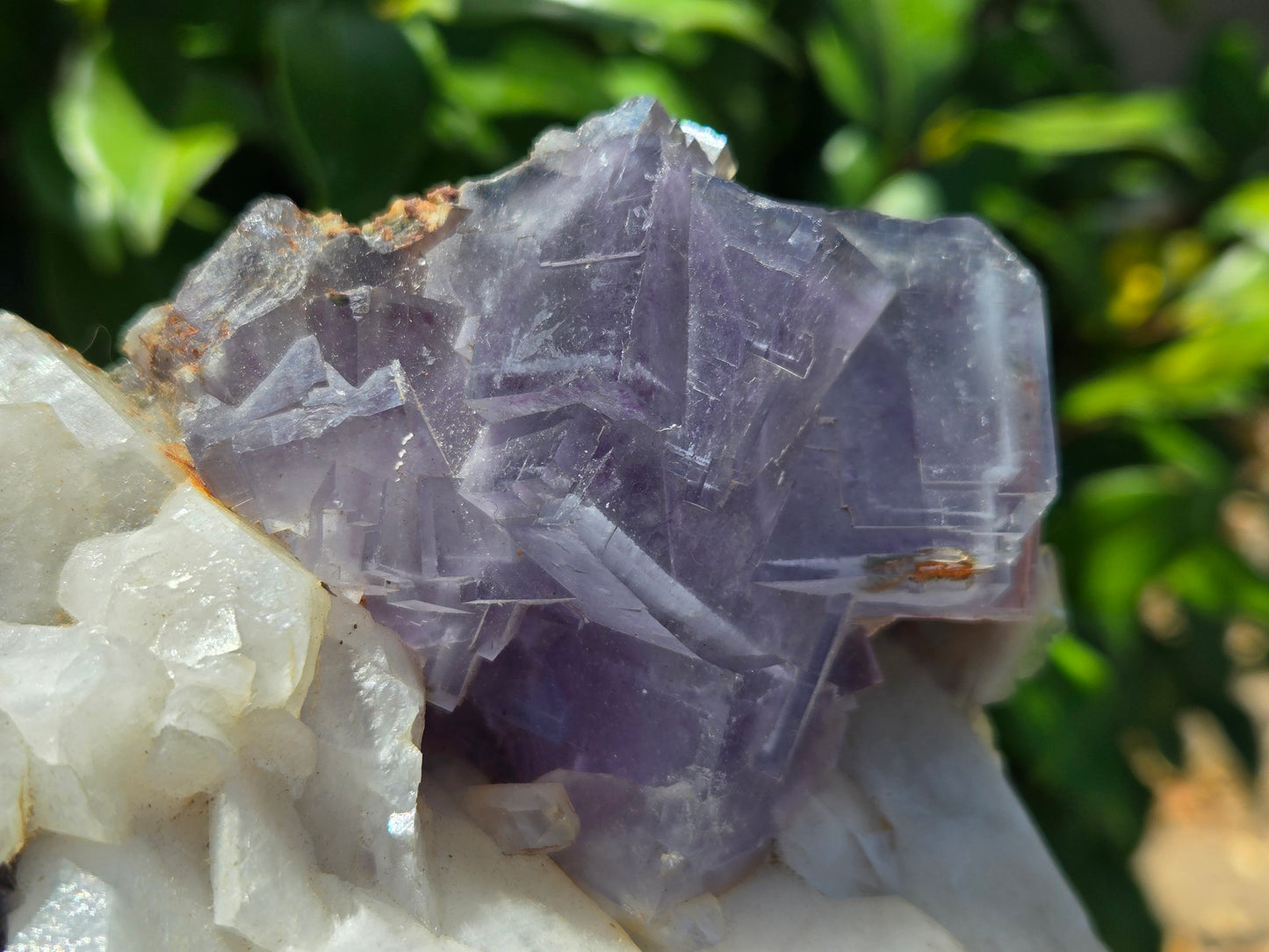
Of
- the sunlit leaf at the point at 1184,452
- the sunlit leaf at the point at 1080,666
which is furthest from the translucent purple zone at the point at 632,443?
the sunlit leaf at the point at 1184,452

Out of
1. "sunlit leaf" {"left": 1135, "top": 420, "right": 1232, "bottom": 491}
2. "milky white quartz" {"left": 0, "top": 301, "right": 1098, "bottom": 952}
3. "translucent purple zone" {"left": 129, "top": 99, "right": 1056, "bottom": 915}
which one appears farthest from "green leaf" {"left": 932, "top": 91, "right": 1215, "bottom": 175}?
"milky white quartz" {"left": 0, "top": 301, "right": 1098, "bottom": 952}

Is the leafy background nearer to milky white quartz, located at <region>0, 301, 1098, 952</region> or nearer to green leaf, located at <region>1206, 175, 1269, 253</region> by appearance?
green leaf, located at <region>1206, 175, 1269, 253</region>

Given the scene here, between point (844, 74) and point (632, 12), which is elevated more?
point (632, 12)

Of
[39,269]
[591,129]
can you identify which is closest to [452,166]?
[39,269]

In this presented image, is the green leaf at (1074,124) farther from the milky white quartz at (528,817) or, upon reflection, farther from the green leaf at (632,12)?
the milky white quartz at (528,817)

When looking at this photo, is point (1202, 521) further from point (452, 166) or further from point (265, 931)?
point (265, 931)

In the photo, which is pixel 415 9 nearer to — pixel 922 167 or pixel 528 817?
pixel 922 167


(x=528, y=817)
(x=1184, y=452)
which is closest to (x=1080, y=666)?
(x=1184, y=452)

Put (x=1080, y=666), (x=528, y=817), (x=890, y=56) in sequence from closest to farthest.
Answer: (x=528, y=817) < (x=890, y=56) < (x=1080, y=666)
